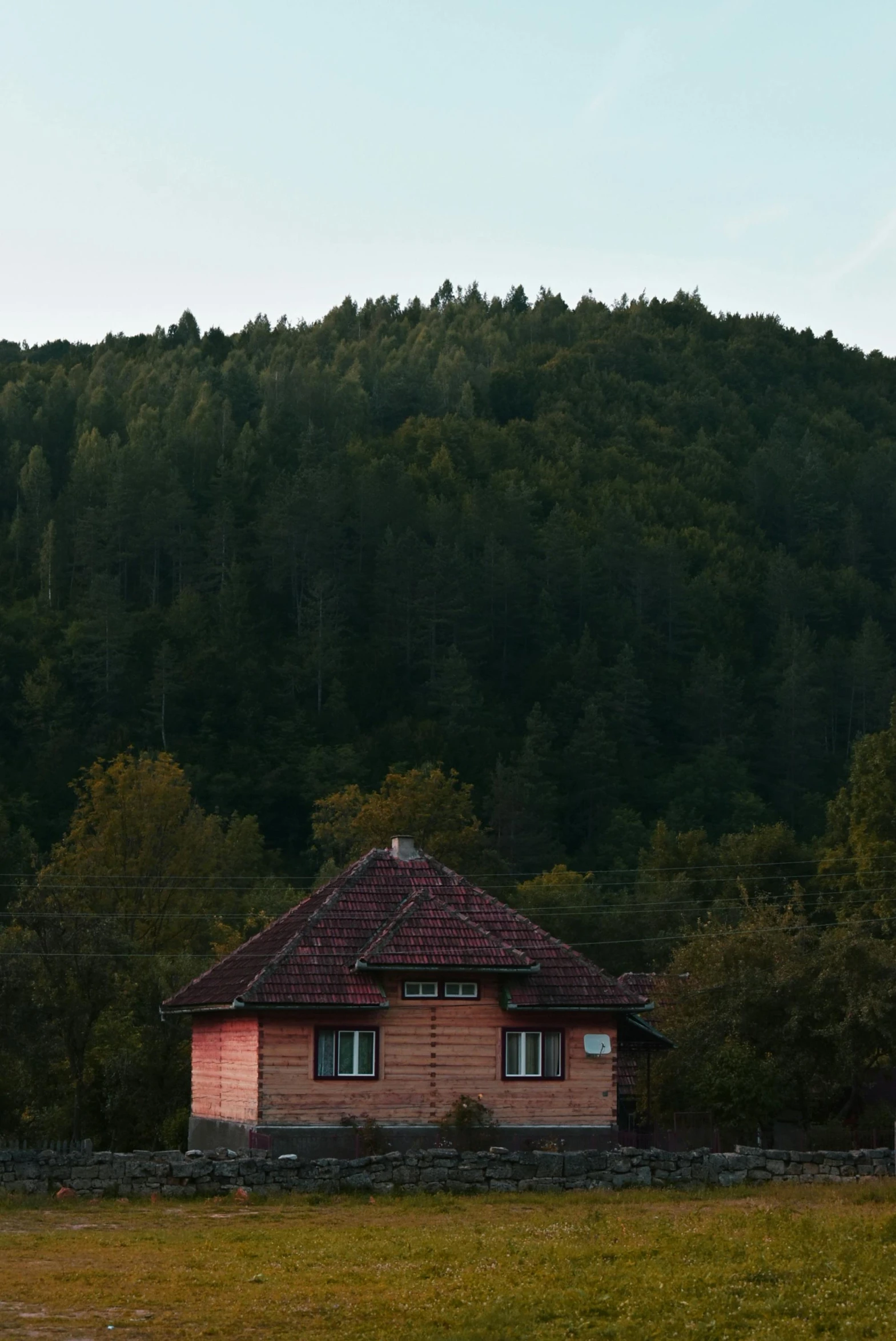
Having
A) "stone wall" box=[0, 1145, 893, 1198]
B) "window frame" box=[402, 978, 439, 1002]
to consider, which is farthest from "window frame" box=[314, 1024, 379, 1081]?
"stone wall" box=[0, 1145, 893, 1198]

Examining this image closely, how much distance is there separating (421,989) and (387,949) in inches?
48.5

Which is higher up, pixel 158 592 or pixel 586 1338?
pixel 158 592

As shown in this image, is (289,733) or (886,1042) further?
(289,733)

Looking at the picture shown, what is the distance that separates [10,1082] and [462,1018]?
50.9ft

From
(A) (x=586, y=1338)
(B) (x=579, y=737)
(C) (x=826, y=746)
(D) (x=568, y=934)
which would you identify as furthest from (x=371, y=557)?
(A) (x=586, y=1338)

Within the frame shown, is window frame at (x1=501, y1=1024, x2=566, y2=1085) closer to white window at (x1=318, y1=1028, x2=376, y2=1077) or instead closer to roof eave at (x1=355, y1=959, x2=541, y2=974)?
roof eave at (x1=355, y1=959, x2=541, y2=974)

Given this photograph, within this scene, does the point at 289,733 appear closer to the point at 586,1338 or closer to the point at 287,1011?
the point at 287,1011

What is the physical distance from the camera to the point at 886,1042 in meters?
44.1

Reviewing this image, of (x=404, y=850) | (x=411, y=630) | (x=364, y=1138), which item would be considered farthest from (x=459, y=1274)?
(x=411, y=630)

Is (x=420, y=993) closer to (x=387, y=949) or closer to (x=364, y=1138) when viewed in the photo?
(x=387, y=949)

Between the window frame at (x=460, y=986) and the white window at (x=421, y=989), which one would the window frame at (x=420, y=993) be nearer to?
the white window at (x=421, y=989)

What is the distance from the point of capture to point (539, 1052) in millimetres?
39719

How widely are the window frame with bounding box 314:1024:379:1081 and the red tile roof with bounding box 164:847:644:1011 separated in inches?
31.7

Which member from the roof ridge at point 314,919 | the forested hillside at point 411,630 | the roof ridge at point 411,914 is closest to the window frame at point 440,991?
the roof ridge at point 411,914
